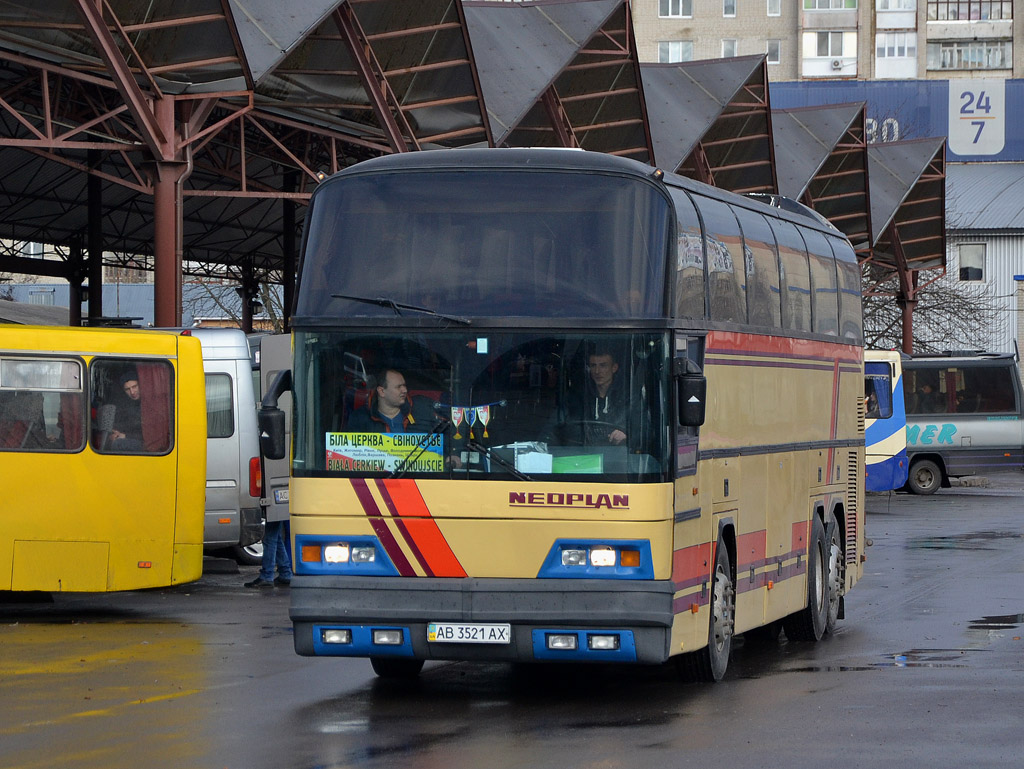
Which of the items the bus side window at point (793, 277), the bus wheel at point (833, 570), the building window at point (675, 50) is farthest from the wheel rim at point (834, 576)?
the building window at point (675, 50)

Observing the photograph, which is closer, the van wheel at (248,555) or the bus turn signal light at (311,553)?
the bus turn signal light at (311,553)

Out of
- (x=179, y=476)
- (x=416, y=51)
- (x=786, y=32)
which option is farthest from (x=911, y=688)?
(x=786, y=32)

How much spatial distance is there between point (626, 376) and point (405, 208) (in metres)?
1.65

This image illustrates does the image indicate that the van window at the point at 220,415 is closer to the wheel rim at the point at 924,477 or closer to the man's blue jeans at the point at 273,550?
the man's blue jeans at the point at 273,550

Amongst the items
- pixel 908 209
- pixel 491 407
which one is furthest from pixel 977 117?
pixel 491 407

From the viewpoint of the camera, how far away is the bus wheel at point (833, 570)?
48.5 feet

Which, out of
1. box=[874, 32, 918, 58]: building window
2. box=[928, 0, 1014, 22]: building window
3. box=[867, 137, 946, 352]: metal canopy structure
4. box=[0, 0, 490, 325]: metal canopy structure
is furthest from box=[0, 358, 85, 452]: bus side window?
box=[928, 0, 1014, 22]: building window

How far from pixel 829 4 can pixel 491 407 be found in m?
93.2

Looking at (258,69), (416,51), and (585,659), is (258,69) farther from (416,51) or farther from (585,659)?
(585,659)

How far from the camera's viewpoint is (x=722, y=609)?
11.3m

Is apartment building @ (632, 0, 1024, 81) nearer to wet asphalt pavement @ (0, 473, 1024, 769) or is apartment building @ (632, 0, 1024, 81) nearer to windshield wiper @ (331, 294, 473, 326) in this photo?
wet asphalt pavement @ (0, 473, 1024, 769)

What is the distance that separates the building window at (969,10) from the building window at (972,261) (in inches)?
1151

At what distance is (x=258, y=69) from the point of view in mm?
24172

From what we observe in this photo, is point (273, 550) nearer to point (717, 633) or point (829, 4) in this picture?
point (717, 633)
